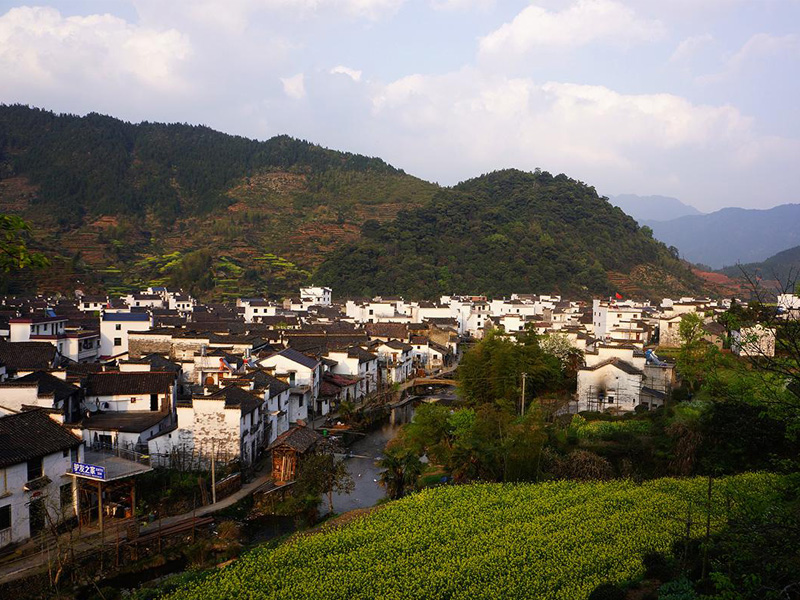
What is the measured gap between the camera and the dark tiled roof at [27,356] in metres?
24.0

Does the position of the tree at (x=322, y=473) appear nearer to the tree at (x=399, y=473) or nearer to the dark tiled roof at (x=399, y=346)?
the tree at (x=399, y=473)

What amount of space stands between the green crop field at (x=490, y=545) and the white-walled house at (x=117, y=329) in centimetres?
2220

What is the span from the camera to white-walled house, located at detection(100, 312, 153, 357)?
3359cm

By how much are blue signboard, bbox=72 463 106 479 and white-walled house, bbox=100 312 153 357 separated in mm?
18935

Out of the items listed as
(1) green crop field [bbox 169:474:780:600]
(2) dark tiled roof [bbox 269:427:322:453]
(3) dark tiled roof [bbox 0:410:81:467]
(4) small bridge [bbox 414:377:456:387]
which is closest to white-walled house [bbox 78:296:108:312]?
(4) small bridge [bbox 414:377:456:387]

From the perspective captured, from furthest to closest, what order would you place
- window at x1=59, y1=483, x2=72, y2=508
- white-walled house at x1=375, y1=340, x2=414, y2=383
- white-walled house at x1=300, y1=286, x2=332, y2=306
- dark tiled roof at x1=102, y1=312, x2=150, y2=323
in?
white-walled house at x1=300, y1=286, x2=332, y2=306 < white-walled house at x1=375, y1=340, x2=414, y2=383 < dark tiled roof at x1=102, y1=312, x2=150, y2=323 < window at x1=59, y1=483, x2=72, y2=508

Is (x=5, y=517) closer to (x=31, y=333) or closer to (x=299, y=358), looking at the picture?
(x=299, y=358)

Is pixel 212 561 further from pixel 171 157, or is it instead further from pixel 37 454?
pixel 171 157

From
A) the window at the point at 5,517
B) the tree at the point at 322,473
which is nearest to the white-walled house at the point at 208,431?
the tree at the point at 322,473

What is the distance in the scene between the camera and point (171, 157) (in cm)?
13088

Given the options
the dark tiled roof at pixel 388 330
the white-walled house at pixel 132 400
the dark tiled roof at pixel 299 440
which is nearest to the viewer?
the dark tiled roof at pixel 299 440

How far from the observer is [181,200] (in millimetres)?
116188

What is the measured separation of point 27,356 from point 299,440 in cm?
1265

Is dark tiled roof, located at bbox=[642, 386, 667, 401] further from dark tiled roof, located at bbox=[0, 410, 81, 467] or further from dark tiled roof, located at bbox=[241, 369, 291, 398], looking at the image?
dark tiled roof, located at bbox=[0, 410, 81, 467]
